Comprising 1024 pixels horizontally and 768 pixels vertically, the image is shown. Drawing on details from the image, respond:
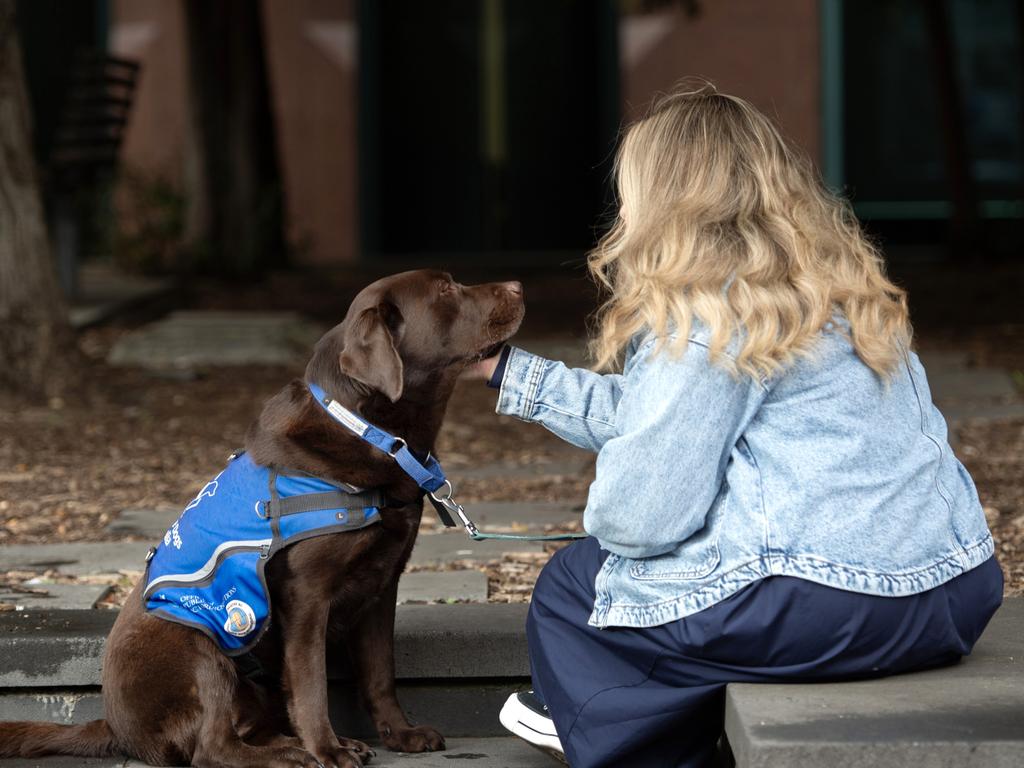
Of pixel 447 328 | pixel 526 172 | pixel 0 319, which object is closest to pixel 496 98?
pixel 526 172

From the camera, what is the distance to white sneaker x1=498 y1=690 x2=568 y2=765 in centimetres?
326

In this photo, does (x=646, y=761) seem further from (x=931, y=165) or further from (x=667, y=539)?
(x=931, y=165)

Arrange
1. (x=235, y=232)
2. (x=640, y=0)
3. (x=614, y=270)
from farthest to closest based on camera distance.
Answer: (x=235, y=232) < (x=640, y=0) < (x=614, y=270)

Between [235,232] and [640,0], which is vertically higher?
[640,0]

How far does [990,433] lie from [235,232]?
352 inches

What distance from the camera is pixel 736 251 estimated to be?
2.94 metres

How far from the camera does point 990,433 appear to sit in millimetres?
6836

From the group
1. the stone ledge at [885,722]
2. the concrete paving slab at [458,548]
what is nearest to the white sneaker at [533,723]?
the stone ledge at [885,722]

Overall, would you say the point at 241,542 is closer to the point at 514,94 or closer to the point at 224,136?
the point at 224,136

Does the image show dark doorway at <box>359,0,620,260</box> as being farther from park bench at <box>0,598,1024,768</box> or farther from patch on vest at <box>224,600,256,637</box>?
patch on vest at <box>224,600,256,637</box>

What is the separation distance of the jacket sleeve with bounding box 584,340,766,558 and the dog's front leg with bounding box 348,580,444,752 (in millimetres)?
927

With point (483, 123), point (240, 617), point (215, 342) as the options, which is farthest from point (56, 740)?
point (483, 123)

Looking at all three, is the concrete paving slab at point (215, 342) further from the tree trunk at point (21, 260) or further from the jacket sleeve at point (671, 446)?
the jacket sleeve at point (671, 446)

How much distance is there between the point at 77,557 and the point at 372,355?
201 centimetres
